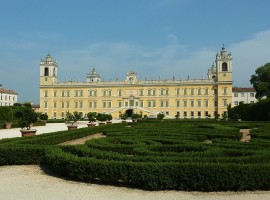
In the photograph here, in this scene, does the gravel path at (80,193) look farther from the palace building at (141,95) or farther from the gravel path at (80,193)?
the palace building at (141,95)

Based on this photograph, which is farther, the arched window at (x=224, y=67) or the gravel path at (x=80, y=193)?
the arched window at (x=224, y=67)

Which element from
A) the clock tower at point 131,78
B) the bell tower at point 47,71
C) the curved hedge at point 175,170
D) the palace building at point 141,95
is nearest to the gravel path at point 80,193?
the curved hedge at point 175,170

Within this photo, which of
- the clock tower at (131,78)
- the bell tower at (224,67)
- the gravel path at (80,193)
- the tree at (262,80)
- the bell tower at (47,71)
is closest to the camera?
the gravel path at (80,193)

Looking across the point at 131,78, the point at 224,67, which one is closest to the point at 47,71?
the point at 131,78

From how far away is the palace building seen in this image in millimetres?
62500

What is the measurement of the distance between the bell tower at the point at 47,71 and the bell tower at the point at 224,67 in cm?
3233

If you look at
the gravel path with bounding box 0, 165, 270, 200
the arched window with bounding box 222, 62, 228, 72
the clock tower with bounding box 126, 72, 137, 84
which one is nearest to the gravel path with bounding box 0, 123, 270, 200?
the gravel path with bounding box 0, 165, 270, 200

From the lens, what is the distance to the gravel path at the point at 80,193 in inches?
217

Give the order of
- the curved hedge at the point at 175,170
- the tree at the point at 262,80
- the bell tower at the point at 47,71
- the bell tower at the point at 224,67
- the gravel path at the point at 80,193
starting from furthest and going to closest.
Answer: the bell tower at the point at 47,71 < the bell tower at the point at 224,67 < the tree at the point at 262,80 < the curved hedge at the point at 175,170 < the gravel path at the point at 80,193

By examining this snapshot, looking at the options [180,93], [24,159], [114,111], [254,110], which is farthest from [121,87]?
[24,159]

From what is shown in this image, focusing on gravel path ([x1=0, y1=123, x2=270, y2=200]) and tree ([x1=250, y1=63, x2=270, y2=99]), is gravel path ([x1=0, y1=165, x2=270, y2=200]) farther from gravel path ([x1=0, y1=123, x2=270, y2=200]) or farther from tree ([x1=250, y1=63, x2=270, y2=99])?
tree ([x1=250, y1=63, x2=270, y2=99])

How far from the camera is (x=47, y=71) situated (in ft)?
224

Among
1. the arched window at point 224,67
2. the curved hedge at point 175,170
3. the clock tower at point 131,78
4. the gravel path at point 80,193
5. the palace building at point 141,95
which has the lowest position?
the gravel path at point 80,193

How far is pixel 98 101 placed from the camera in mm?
67250
